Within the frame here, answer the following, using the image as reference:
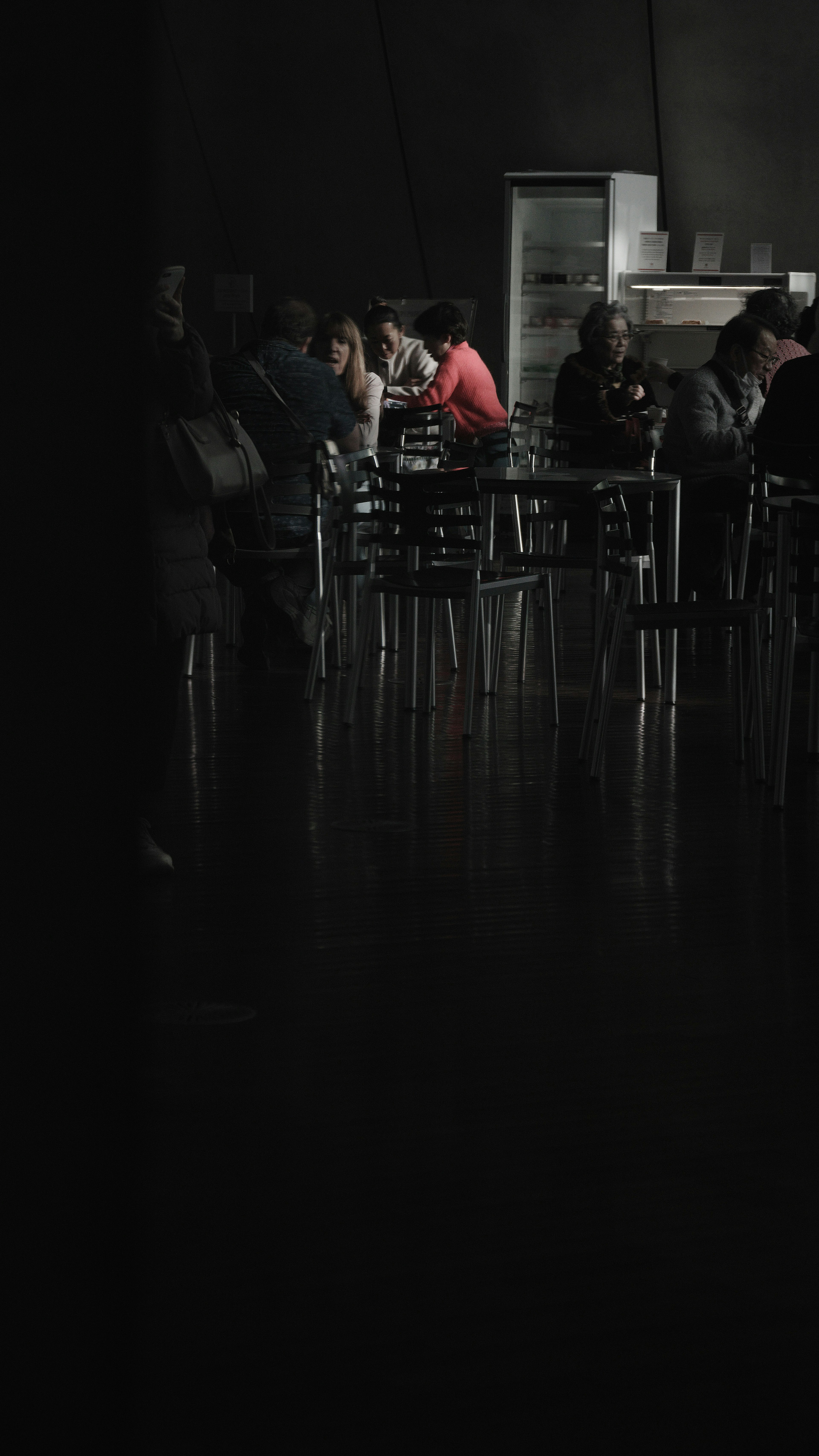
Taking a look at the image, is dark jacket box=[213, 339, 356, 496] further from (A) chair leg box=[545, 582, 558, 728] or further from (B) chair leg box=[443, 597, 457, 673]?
(A) chair leg box=[545, 582, 558, 728]

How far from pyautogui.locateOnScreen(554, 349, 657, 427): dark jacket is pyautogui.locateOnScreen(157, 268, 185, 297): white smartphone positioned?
5008 millimetres

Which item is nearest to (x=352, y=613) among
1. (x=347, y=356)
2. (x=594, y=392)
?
(x=347, y=356)

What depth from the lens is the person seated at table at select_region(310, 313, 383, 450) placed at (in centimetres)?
727

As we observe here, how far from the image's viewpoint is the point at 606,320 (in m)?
8.30

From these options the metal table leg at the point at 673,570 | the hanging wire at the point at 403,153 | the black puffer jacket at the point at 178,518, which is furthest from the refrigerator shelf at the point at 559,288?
the black puffer jacket at the point at 178,518

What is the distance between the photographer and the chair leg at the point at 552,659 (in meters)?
5.47

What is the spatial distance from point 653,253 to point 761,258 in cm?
79

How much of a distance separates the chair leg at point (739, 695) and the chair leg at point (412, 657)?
1.06 metres

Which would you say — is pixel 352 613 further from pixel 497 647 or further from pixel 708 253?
pixel 708 253

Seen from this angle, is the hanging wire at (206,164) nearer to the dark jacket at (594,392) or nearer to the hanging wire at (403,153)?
the hanging wire at (403,153)

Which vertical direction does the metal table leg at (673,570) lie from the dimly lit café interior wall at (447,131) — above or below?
below

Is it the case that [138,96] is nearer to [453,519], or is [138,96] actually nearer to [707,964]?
[707,964]

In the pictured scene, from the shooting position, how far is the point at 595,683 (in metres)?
4.88

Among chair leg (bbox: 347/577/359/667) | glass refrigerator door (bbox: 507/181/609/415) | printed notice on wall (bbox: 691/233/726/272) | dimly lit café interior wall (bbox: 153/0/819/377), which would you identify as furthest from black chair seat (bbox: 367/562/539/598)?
dimly lit café interior wall (bbox: 153/0/819/377)
